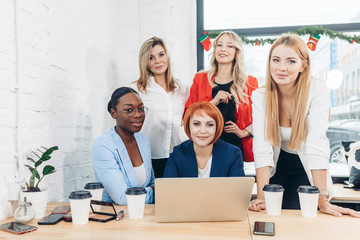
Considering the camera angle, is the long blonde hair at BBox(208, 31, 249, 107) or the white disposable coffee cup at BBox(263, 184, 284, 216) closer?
the white disposable coffee cup at BBox(263, 184, 284, 216)

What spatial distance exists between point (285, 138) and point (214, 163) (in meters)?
0.39

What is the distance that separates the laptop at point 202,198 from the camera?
4.15 feet

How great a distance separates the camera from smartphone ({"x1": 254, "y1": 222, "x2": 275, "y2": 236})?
1.18 meters

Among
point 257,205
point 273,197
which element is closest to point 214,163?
point 257,205

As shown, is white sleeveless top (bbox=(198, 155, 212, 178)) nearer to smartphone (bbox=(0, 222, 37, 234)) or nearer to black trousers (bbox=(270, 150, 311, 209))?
black trousers (bbox=(270, 150, 311, 209))

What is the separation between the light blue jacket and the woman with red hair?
0.20 metres

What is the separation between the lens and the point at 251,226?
1288 millimetres

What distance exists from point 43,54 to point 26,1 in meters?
0.28

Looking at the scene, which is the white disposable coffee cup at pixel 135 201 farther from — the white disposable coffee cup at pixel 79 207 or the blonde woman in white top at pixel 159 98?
the blonde woman in white top at pixel 159 98

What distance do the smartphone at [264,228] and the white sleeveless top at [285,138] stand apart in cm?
65

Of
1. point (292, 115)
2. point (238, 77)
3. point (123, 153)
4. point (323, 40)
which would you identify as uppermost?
point (323, 40)

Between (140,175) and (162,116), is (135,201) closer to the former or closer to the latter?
(140,175)

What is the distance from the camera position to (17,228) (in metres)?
1.27

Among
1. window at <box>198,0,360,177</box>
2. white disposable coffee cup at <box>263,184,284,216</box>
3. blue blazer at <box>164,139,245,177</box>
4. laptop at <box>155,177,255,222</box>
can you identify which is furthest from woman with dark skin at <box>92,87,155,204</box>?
window at <box>198,0,360,177</box>
